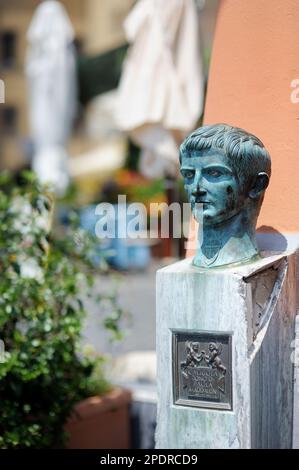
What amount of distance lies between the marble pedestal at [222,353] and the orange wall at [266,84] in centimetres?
38

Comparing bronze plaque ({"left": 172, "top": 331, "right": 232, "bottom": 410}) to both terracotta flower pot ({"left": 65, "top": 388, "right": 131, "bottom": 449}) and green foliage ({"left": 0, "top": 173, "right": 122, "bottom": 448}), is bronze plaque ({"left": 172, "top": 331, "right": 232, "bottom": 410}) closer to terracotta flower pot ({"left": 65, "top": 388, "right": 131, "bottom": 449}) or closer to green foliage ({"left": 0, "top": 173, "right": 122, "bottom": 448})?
green foliage ({"left": 0, "top": 173, "right": 122, "bottom": 448})

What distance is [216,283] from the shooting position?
2.90 meters

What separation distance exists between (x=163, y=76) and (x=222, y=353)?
146 inches

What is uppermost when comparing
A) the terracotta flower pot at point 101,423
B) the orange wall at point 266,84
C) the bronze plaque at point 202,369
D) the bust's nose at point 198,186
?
the orange wall at point 266,84

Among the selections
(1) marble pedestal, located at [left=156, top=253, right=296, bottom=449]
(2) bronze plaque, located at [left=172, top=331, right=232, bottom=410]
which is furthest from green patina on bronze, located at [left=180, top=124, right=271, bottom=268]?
(2) bronze plaque, located at [left=172, top=331, right=232, bottom=410]

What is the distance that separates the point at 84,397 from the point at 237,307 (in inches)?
71.5

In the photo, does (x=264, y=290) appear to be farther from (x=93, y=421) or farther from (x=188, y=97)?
(x=188, y=97)

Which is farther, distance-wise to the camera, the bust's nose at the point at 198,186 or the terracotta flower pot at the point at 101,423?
the terracotta flower pot at the point at 101,423

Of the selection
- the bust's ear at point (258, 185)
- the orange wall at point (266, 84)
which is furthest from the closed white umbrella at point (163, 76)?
the bust's ear at point (258, 185)

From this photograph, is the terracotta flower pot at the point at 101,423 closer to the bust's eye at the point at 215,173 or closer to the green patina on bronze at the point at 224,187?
the green patina on bronze at the point at 224,187

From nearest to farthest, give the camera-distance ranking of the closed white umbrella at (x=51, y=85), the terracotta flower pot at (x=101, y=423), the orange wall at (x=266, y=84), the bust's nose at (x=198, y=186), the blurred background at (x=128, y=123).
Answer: the bust's nose at (x=198, y=186) < the orange wall at (x=266, y=84) < the terracotta flower pot at (x=101, y=423) < the blurred background at (x=128, y=123) < the closed white umbrella at (x=51, y=85)

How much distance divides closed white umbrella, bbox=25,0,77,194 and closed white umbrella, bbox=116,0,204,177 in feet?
9.72

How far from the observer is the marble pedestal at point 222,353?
113 inches
